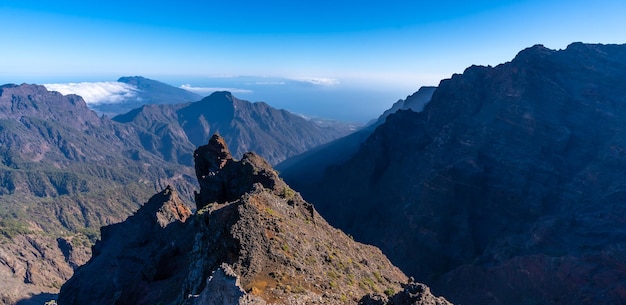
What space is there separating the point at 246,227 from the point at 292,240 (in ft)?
13.6

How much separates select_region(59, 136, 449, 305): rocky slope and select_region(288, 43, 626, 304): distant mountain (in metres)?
27.6

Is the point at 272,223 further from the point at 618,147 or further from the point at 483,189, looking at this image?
the point at 618,147

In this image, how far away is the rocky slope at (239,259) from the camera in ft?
72.1

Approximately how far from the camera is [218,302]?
61.6 ft

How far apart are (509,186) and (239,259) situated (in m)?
71.9

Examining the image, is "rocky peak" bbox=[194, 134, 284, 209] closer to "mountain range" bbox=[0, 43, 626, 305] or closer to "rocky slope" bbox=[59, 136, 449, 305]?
"rocky slope" bbox=[59, 136, 449, 305]

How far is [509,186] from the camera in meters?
80.3

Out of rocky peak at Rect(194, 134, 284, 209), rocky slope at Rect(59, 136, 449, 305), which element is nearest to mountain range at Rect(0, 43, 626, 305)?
rocky slope at Rect(59, 136, 449, 305)

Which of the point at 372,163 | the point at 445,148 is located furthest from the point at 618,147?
the point at 372,163

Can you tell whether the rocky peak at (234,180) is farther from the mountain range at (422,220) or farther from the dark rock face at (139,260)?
the dark rock face at (139,260)

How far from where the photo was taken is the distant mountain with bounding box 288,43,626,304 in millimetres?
59344

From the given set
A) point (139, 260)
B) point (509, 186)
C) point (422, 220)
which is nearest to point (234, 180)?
point (139, 260)

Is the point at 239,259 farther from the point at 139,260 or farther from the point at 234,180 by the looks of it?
the point at 139,260

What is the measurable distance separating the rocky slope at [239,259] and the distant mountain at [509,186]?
27.6 metres
